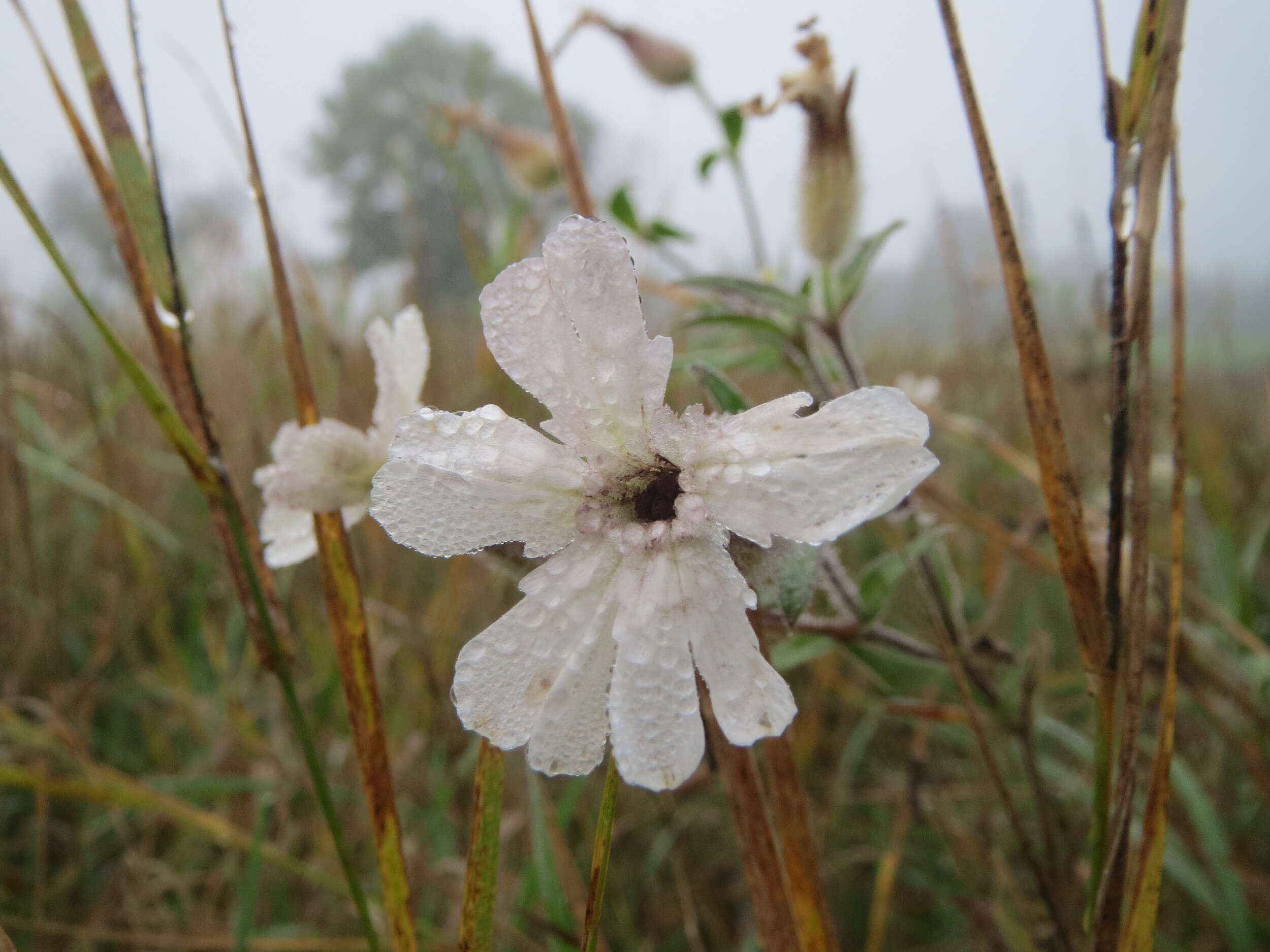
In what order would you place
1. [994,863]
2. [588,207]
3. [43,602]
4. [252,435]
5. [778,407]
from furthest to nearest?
[43,602]
[252,435]
[994,863]
[588,207]
[778,407]

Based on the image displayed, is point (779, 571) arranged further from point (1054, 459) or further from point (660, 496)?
point (1054, 459)

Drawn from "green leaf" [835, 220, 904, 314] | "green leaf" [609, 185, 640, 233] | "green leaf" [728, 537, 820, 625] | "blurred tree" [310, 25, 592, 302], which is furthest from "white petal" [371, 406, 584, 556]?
"blurred tree" [310, 25, 592, 302]

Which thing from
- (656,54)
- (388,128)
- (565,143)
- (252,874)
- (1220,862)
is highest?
(388,128)

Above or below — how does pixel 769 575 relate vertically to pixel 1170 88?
below

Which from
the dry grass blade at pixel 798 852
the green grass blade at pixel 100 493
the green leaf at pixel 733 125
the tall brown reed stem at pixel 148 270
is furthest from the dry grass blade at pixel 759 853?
the green grass blade at pixel 100 493

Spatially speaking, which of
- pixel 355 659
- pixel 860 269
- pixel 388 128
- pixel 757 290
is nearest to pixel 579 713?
pixel 355 659

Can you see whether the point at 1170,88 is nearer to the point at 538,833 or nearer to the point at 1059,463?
the point at 1059,463

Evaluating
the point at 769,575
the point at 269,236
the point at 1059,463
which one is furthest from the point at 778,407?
the point at 269,236
